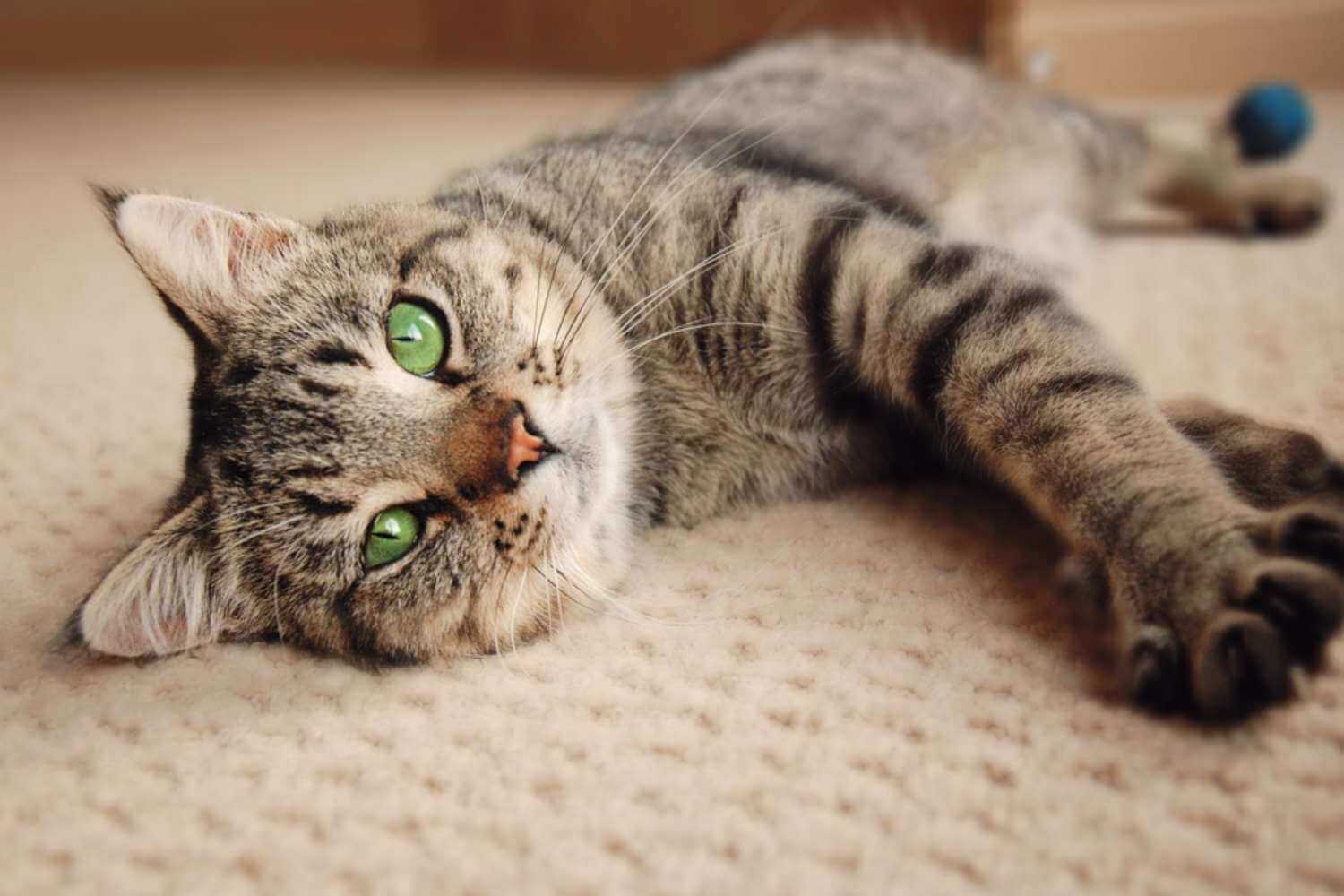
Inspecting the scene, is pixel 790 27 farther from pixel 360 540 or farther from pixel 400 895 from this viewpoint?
pixel 400 895

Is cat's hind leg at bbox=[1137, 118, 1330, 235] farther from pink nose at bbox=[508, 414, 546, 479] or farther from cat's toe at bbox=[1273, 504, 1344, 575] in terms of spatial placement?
pink nose at bbox=[508, 414, 546, 479]

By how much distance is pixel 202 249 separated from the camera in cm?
94

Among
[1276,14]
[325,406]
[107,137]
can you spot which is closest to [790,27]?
[1276,14]

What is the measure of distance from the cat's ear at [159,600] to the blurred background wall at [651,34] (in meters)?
2.12

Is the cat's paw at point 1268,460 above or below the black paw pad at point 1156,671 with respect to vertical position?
above

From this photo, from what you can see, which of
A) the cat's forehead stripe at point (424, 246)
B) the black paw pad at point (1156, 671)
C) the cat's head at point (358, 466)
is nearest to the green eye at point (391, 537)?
the cat's head at point (358, 466)

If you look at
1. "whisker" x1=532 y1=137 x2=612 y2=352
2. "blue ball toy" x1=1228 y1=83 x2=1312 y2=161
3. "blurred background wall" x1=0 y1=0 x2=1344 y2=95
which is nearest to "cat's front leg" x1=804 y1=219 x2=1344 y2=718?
"whisker" x1=532 y1=137 x2=612 y2=352

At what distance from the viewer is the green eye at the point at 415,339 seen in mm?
906

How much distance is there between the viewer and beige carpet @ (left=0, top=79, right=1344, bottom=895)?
60cm

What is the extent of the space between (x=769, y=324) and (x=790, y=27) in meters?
2.71

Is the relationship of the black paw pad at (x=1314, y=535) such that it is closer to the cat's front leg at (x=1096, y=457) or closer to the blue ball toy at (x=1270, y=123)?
the cat's front leg at (x=1096, y=457)

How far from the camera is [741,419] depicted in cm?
107

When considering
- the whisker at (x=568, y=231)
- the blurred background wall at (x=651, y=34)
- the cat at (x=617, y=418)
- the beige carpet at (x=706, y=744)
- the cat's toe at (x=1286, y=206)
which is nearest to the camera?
the beige carpet at (x=706, y=744)

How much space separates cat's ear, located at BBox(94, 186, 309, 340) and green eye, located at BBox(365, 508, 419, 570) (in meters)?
0.26
